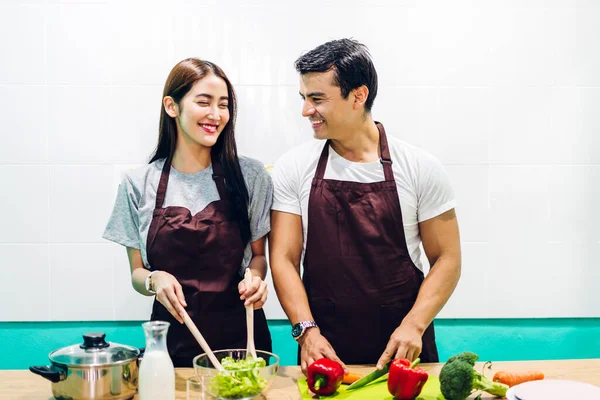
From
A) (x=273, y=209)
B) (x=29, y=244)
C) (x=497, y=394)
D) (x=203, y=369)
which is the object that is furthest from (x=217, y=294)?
(x=29, y=244)

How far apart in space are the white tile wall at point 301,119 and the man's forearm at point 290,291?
1.05m

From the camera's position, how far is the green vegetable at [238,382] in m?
1.69

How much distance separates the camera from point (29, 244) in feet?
11.0

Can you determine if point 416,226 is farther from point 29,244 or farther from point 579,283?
point 29,244

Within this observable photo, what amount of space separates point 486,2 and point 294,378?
2.18 metres

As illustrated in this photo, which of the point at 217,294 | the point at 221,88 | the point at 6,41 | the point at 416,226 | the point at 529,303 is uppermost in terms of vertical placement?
the point at 6,41

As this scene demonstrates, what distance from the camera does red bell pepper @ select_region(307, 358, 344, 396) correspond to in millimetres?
1818

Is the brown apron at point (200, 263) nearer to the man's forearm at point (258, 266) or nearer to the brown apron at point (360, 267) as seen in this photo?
the man's forearm at point (258, 266)

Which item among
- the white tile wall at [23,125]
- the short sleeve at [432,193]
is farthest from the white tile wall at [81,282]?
the short sleeve at [432,193]

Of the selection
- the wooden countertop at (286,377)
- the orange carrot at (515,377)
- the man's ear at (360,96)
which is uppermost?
the man's ear at (360,96)

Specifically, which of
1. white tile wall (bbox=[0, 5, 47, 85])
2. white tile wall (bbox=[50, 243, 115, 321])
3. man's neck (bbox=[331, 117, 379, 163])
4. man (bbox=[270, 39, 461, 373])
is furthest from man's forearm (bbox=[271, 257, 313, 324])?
white tile wall (bbox=[0, 5, 47, 85])

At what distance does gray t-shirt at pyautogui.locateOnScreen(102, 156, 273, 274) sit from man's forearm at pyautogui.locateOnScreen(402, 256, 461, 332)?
0.57 metres

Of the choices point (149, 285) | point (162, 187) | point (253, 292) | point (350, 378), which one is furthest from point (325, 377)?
point (162, 187)

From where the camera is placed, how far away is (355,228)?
8.04 feet
